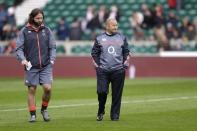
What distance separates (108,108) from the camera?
17469mm

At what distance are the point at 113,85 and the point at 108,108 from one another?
2776 mm

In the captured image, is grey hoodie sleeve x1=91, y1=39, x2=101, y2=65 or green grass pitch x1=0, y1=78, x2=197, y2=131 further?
grey hoodie sleeve x1=91, y1=39, x2=101, y2=65

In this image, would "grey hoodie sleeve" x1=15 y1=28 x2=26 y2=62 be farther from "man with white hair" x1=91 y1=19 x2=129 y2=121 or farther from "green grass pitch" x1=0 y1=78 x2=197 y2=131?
"man with white hair" x1=91 y1=19 x2=129 y2=121

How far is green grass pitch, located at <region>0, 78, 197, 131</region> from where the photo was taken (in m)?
13.5

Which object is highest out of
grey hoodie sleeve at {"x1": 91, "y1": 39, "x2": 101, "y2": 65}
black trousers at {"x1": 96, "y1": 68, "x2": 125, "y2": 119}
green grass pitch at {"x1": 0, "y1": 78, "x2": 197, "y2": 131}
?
grey hoodie sleeve at {"x1": 91, "y1": 39, "x2": 101, "y2": 65}

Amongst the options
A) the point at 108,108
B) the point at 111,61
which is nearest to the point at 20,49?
the point at 111,61

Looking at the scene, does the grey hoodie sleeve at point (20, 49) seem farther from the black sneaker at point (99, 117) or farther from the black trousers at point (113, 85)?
the black sneaker at point (99, 117)

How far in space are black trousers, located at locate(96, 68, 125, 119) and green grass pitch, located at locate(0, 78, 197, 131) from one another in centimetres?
22

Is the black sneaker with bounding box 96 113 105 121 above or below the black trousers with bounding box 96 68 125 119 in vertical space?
below

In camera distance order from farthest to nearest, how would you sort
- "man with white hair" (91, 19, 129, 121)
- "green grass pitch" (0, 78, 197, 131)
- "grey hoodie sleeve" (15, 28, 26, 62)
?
"man with white hair" (91, 19, 129, 121), "grey hoodie sleeve" (15, 28, 26, 62), "green grass pitch" (0, 78, 197, 131)

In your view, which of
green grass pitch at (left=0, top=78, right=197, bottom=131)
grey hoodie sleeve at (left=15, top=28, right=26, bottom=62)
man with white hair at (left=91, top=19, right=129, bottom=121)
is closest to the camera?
green grass pitch at (left=0, top=78, right=197, bottom=131)

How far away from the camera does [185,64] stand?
3069 centimetres

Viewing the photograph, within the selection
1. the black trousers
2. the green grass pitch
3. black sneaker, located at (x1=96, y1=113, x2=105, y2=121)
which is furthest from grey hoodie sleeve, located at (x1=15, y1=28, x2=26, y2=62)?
black sneaker, located at (x1=96, y1=113, x2=105, y2=121)

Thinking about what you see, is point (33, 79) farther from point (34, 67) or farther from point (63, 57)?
point (63, 57)
